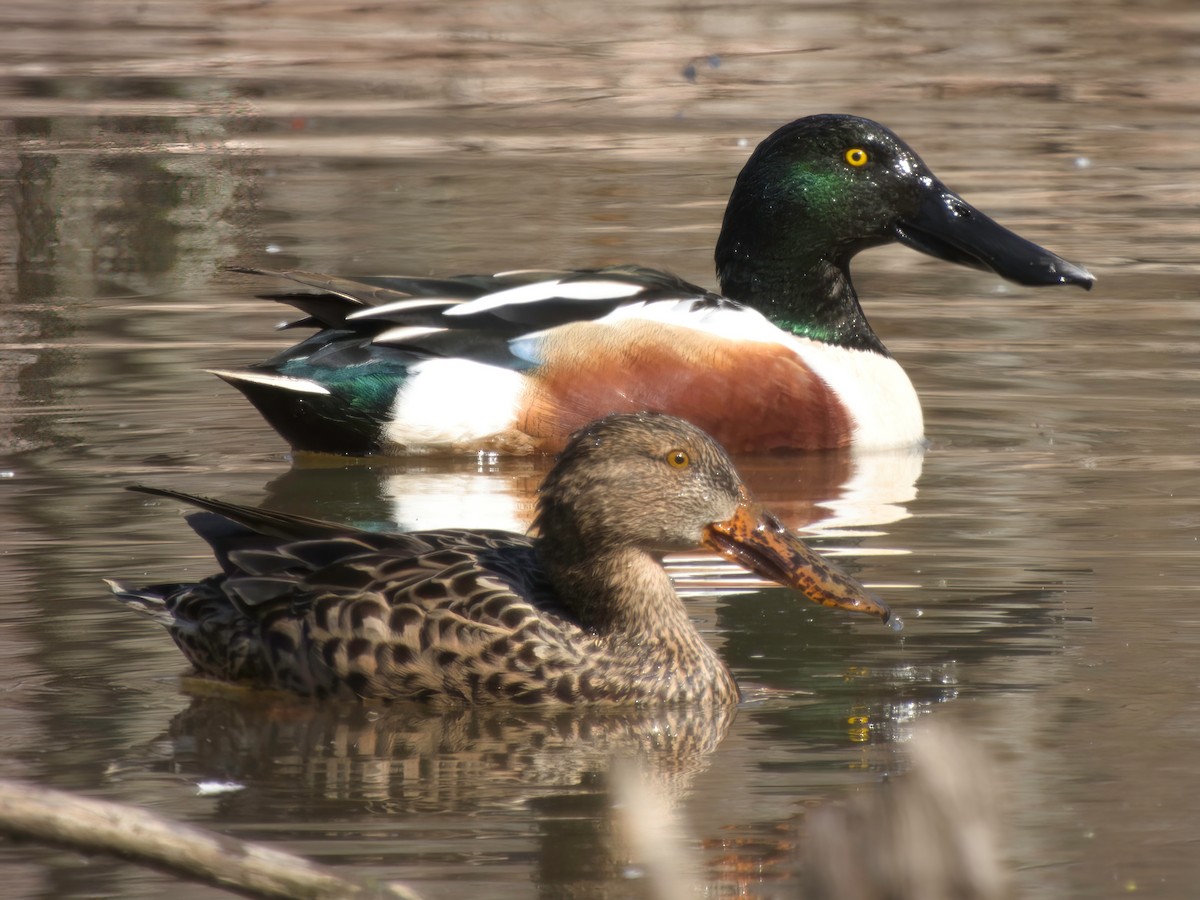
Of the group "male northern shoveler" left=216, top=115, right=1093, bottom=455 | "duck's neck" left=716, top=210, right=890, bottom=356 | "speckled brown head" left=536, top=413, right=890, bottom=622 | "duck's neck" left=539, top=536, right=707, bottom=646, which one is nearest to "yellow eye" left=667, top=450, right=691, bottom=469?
"speckled brown head" left=536, top=413, right=890, bottom=622

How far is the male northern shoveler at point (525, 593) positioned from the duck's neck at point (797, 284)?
3.57 m

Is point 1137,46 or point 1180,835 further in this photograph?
point 1137,46

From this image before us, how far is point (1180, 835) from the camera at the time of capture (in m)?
5.10

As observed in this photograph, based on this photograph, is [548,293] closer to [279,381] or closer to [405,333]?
[405,333]

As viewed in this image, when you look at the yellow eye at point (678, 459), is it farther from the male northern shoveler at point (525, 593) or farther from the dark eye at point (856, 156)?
the dark eye at point (856, 156)

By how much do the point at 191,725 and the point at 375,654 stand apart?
52 cm

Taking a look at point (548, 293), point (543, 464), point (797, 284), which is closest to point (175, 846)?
point (543, 464)

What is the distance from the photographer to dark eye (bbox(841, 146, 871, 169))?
9797mm

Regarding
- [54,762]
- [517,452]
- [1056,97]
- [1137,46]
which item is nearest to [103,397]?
[517,452]

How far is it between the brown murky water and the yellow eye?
683 millimetres

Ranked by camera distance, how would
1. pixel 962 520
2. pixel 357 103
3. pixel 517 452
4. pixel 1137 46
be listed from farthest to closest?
pixel 1137 46, pixel 357 103, pixel 517 452, pixel 962 520

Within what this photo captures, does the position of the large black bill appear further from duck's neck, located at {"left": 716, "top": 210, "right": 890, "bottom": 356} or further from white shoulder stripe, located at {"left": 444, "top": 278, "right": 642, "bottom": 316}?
white shoulder stripe, located at {"left": 444, "top": 278, "right": 642, "bottom": 316}

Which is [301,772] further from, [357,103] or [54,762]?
[357,103]

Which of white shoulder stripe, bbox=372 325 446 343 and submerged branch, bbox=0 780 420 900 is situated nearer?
submerged branch, bbox=0 780 420 900
